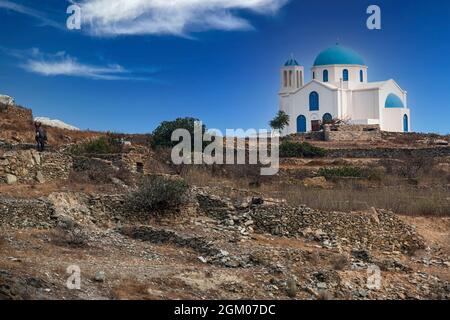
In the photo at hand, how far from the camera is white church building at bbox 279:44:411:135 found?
56875mm

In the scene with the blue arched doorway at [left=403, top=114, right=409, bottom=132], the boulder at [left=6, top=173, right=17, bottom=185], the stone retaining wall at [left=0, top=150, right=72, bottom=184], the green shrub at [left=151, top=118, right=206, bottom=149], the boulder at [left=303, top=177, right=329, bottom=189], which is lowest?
the boulder at [left=303, top=177, right=329, bottom=189]

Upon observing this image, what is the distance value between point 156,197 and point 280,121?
1487 inches

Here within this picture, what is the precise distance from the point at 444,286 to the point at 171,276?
220 inches

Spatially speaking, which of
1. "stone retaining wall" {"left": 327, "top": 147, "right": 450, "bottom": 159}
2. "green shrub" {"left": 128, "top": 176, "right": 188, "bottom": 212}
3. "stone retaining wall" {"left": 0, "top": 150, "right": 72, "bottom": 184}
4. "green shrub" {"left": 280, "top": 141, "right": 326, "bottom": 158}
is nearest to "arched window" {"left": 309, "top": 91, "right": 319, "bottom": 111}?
"stone retaining wall" {"left": 327, "top": 147, "right": 450, "bottom": 159}

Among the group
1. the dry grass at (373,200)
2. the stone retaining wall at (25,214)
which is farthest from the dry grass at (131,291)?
the dry grass at (373,200)

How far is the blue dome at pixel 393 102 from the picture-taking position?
57281 millimetres

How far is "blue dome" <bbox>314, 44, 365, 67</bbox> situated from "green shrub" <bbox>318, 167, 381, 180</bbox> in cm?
2948

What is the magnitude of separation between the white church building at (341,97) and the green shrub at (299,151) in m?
17.2

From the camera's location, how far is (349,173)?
2941 centimetres

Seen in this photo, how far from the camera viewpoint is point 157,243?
54.0 feet

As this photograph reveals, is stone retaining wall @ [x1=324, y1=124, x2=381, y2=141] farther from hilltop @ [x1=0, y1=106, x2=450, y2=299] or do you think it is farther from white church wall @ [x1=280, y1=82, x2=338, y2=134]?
hilltop @ [x1=0, y1=106, x2=450, y2=299]
